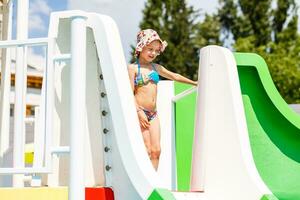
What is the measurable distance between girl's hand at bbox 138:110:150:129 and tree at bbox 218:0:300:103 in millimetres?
31897

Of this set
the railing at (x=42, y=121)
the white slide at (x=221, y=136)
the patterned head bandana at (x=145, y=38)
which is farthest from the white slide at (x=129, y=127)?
the patterned head bandana at (x=145, y=38)

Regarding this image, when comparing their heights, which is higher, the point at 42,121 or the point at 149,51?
the point at 149,51

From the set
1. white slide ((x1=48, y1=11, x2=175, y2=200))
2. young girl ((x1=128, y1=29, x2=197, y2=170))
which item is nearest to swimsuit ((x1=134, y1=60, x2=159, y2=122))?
young girl ((x1=128, y1=29, x2=197, y2=170))

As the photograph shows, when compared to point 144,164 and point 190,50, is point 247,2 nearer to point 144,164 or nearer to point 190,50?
point 190,50

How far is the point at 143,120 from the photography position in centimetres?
478

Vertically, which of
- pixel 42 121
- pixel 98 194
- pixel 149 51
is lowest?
pixel 98 194

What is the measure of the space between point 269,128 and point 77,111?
1.14 metres

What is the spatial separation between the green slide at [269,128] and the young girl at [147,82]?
82 centimetres

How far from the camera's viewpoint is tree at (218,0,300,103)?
36.3 metres

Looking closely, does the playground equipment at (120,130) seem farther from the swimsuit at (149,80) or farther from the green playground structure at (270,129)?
the swimsuit at (149,80)

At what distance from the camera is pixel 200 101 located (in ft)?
13.4

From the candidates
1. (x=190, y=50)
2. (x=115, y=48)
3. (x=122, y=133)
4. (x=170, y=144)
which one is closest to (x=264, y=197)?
(x=122, y=133)

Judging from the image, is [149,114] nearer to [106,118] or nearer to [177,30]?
[106,118]

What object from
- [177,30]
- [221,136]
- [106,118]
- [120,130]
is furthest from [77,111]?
[177,30]
